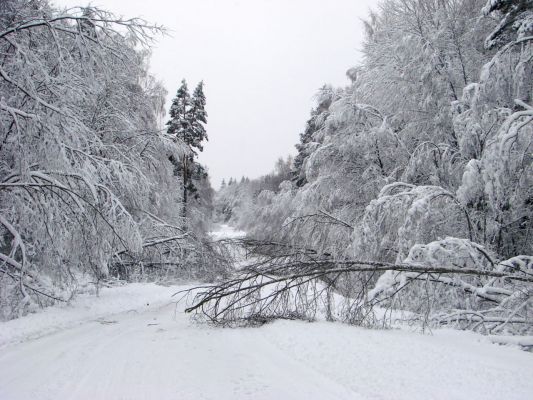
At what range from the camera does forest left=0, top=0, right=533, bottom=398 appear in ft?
18.8

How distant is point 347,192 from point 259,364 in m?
8.57

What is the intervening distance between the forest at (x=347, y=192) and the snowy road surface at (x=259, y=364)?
0.73 meters

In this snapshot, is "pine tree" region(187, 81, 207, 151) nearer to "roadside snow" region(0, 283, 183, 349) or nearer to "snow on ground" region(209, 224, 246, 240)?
"snow on ground" region(209, 224, 246, 240)

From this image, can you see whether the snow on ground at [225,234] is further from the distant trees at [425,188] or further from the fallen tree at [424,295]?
the fallen tree at [424,295]

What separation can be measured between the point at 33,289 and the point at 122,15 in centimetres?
526

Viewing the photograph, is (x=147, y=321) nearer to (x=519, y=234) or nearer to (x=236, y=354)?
(x=236, y=354)

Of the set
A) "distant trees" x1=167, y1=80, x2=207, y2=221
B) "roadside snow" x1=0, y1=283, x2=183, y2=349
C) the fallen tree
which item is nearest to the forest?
the fallen tree

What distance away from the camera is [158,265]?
36.9ft

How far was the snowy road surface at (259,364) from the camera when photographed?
3299 millimetres

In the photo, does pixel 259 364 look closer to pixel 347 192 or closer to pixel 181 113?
pixel 347 192

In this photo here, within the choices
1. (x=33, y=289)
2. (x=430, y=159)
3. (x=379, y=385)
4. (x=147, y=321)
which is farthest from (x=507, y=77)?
(x=33, y=289)

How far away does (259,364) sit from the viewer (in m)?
4.17

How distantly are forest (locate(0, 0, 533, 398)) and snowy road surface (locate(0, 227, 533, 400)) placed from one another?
0.73 m

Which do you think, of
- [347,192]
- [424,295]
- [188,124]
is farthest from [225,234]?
[188,124]
